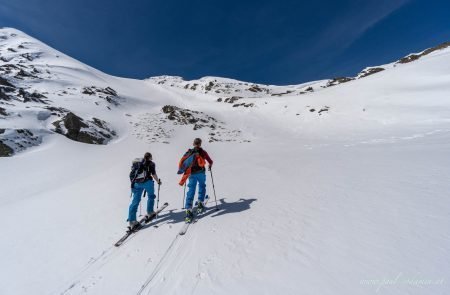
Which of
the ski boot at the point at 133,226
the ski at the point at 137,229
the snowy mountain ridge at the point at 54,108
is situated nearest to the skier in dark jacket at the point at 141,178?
the ski at the point at 137,229

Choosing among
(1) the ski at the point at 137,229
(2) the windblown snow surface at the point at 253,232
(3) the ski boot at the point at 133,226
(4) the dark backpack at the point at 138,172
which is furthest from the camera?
(4) the dark backpack at the point at 138,172

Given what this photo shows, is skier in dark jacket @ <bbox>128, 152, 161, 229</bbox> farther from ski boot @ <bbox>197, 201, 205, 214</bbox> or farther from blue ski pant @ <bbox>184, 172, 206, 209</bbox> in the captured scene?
ski boot @ <bbox>197, 201, 205, 214</bbox>

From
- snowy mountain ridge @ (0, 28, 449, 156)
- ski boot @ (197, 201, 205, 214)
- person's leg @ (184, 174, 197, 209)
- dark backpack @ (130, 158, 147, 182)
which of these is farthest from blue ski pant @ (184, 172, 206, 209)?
snowy mountain ridge @ (0, 28, 449, 156)

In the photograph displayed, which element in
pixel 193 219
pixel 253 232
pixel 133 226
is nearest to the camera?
pixel 253 232

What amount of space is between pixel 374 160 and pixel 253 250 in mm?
9085

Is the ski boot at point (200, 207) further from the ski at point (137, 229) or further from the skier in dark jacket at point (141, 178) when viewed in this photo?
the skier in dark jacket at point (141, 178)

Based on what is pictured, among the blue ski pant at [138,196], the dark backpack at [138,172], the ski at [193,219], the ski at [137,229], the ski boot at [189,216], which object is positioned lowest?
the ski at [137,229]

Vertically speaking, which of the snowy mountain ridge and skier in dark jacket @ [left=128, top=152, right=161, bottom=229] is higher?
the snowy mountain ridge

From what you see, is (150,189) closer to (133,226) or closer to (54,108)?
(133,226)

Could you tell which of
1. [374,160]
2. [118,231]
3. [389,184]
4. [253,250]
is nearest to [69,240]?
[118,231]

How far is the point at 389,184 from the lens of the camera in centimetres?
765

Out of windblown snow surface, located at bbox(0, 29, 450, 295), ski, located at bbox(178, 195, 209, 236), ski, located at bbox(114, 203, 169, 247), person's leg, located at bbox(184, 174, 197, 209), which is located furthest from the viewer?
person's leg, located at bbox(184, 174, 197, 209)

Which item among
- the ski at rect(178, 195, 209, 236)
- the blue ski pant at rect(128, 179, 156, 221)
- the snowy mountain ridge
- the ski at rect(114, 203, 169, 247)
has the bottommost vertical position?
the ski at rect(114, 203, 169, 247)

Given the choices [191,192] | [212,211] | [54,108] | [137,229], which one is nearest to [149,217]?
[137,229]
